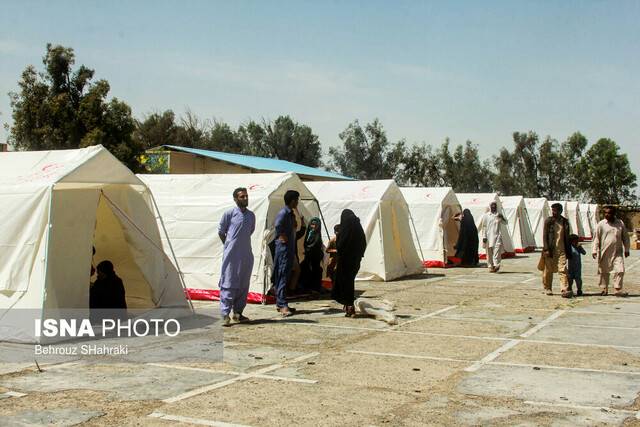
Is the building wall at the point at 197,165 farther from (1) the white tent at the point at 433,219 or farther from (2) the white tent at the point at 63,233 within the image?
(2) the white tent at the point at 63,233

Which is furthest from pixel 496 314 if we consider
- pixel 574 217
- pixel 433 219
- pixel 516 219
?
pixel 574 217

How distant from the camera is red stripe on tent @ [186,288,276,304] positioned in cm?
1187

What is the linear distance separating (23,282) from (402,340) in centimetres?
450

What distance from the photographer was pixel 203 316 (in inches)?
403

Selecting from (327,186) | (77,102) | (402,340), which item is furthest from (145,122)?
(402,340)

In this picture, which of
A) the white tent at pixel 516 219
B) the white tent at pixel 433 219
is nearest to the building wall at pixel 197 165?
the white tent at pixel 516 219

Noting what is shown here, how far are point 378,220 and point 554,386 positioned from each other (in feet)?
34.0

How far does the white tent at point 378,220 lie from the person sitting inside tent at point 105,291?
26.0ft

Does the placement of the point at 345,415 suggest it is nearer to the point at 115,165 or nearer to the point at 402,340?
the point at 402,340

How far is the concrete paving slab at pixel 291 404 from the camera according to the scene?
16.8ft

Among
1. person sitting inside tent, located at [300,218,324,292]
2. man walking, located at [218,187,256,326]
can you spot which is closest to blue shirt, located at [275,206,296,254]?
man walking, located at [218,187,256,326]

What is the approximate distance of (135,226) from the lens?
994 centimetres

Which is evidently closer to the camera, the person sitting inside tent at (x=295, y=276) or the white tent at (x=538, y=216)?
the person sitting inside tent at (x=295, y=276)

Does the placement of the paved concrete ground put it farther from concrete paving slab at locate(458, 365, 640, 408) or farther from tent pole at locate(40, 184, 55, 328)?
tent pole at locate(40, 184, 55, 328)
